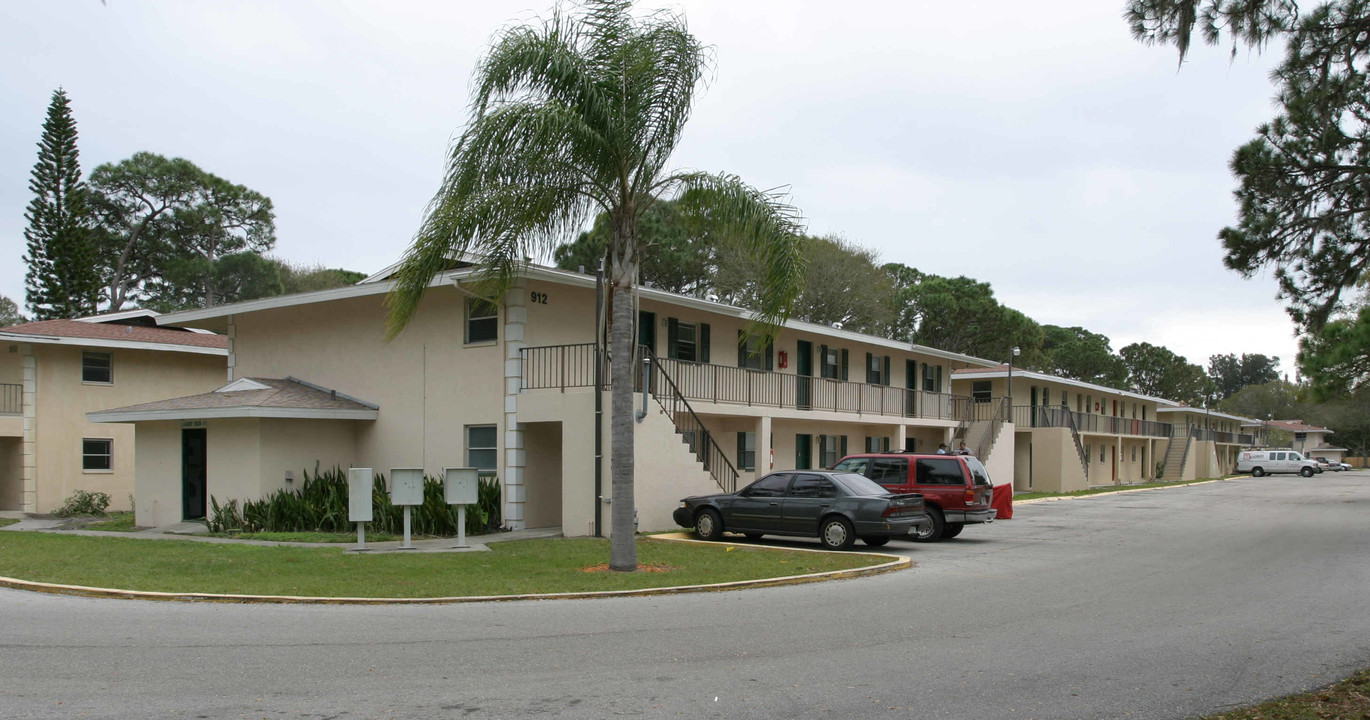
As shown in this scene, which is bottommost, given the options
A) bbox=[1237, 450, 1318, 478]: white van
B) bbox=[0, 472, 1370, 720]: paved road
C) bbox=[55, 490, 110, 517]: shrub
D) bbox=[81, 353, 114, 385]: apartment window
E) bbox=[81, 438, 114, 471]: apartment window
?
bbox=[1237, 450, 1318, 478]: white van

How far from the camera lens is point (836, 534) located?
18297mm

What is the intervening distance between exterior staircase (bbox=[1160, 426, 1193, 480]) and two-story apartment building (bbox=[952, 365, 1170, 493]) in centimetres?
876

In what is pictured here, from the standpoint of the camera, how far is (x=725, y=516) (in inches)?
770

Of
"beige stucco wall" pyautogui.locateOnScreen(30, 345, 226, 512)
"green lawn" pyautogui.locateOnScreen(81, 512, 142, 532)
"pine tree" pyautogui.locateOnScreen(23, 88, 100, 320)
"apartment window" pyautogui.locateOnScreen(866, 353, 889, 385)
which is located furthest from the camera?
"pine tree" pyautogui.locateOnScreen(23, 88, 100, 320)

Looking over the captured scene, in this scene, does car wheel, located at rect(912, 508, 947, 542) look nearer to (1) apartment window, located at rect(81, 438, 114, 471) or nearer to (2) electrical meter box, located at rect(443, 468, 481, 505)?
(2) electrical meter box, located at rect(443, 468, 481, 505)

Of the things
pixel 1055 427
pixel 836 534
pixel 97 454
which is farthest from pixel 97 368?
pixel 1055 427

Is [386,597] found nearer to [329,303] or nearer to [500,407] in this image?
[500,407]

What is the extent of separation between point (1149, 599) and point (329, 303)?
732 inches

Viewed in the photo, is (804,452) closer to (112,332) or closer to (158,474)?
(158,474)

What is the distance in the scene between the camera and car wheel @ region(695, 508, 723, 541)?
19.6m

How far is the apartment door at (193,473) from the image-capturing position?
22.5 m

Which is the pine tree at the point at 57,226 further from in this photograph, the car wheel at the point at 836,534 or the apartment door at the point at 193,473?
the car wheel at the point at 836,534

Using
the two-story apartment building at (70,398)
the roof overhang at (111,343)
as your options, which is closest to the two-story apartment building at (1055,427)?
the roof overhang at (111,343)

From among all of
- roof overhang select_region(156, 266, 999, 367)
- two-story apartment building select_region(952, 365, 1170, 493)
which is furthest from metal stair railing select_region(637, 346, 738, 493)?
two-story apartment building select_region(952, 365, 1170, 493)
